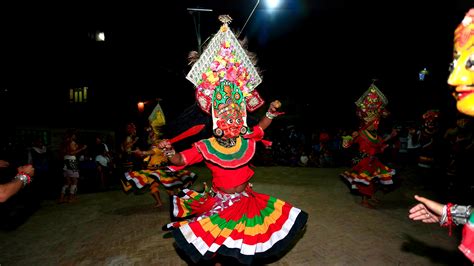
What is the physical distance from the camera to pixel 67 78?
16094mm

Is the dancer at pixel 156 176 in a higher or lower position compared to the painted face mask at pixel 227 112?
lower

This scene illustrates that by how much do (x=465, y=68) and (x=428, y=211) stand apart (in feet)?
3.60

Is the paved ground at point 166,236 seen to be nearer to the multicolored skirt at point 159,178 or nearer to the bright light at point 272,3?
the multicolored skirt at point 159,178

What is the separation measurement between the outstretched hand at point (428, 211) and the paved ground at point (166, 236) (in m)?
2.32

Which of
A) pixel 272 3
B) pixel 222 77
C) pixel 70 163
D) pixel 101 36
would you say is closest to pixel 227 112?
pixel 222 77

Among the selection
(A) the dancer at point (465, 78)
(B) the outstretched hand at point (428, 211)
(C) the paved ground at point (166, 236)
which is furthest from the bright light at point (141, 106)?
(A) the dancer at point (465, 78)

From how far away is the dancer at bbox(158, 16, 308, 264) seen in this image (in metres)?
3.12

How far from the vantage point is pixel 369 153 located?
6852 millimetres

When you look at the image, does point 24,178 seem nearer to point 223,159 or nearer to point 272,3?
point 223,159

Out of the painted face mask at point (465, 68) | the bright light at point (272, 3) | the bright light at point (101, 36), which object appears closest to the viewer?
the painted face mask at point (465, 68)

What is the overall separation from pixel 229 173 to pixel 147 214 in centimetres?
392

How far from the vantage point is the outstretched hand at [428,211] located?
2.14m

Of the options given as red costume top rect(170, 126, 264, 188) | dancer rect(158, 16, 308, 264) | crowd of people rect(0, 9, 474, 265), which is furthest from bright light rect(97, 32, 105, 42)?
red costume top rect(170, 126, 264, 188)

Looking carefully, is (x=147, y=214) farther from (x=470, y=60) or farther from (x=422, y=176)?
(x=422, y=176)
